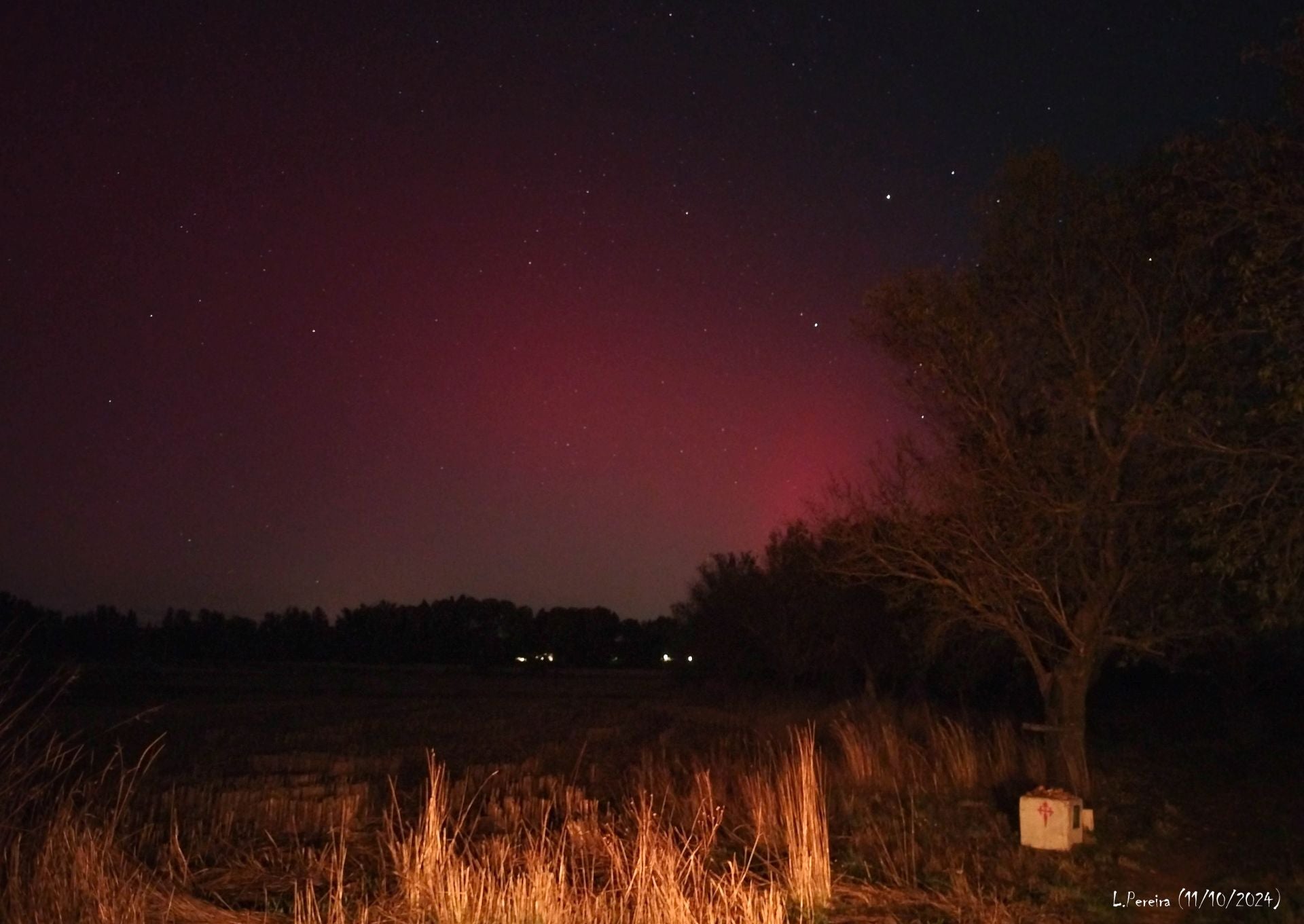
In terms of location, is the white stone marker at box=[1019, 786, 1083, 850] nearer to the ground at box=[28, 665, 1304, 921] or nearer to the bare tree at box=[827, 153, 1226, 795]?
the ground at box=[28, 665, 1304, 921]

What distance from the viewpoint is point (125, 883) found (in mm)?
8492

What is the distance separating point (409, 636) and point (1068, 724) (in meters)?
121

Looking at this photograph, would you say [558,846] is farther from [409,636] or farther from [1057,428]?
[409,636]

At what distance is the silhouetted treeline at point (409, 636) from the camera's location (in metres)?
117

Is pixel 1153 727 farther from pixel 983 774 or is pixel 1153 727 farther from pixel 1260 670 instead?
pixel 983 774

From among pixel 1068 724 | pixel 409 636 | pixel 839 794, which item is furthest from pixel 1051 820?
pixel 409 636

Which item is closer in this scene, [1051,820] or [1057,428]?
[1051,820]

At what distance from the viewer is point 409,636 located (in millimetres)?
132875

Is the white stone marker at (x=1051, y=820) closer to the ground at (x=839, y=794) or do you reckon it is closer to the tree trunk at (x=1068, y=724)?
the ground at (x=839, y=794)

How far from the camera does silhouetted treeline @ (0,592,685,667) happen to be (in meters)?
117

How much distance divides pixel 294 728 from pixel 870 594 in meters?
16.1

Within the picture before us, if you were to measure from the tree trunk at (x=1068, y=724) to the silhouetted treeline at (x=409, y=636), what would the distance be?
9580 centimetres

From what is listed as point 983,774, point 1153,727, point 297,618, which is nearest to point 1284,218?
point 983,774

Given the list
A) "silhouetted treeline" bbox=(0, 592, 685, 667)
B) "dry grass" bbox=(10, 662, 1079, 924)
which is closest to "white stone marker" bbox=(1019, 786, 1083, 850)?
"dry grass" bbox=(10, 662, 1079, 924)
